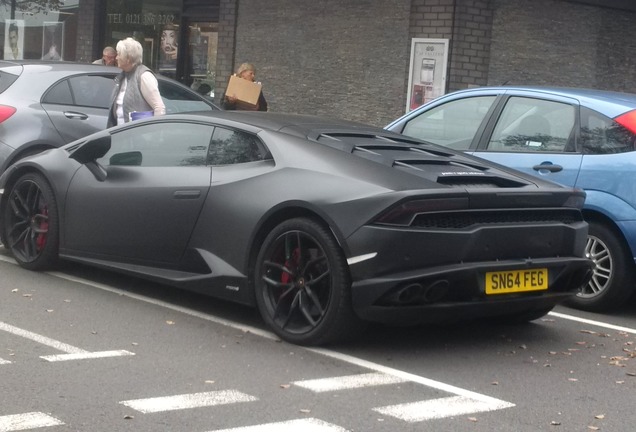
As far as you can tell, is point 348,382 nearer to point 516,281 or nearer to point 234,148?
point 516,281

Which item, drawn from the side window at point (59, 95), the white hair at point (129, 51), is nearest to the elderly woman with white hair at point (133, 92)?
the white hair at point (129, 51)

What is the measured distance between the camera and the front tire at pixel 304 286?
635cm

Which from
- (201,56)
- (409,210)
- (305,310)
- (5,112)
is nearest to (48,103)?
(5,112)

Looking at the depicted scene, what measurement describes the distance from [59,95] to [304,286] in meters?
5.43

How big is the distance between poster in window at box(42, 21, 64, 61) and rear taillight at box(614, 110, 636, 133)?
14.9m

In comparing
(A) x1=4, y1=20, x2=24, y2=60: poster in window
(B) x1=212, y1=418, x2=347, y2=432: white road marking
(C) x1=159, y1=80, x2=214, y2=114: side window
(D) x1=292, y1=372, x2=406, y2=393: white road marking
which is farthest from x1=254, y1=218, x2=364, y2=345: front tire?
(A) x1=4, y1=20, x2=24, y2=60: poster in window

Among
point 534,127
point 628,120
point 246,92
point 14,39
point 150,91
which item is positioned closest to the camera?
point 628,120

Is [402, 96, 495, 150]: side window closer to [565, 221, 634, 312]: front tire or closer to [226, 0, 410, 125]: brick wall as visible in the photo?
[565, 221, 634, 312]: front tire

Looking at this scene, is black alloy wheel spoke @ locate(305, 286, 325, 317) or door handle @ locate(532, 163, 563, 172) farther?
door handle @ locate(532, 163, 563, 172)

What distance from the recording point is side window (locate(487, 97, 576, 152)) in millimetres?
8391

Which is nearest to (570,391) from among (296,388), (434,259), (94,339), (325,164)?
(434,259)

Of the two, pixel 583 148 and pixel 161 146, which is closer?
pixel 161 146

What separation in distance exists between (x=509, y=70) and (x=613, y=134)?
7.28 metres

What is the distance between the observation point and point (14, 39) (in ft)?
73.8
